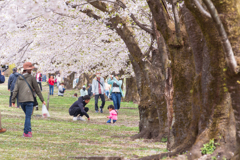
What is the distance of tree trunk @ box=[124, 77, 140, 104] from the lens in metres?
30.8

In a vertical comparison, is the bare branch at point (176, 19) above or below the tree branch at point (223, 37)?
above

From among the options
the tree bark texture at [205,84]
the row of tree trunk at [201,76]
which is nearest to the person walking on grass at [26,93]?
the row of tree trunk at [201,76]

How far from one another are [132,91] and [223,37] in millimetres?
28030

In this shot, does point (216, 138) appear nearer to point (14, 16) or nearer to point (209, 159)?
point (209, 159)

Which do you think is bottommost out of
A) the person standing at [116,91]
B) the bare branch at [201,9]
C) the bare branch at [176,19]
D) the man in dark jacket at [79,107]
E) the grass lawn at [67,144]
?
the grass lawn at [67,144]

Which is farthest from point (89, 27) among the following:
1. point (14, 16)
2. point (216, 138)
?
point (216, 138)

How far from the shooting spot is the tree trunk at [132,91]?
101ft

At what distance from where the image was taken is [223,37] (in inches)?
153

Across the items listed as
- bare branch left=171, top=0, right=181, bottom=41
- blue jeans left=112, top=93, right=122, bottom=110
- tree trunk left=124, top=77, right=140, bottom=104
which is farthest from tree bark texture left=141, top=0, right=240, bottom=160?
tree trunk left=124, top=77, right=140, bottom=104

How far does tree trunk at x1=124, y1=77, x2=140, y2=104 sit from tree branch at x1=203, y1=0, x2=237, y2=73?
26.2m

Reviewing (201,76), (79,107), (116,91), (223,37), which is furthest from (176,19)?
(116,91)

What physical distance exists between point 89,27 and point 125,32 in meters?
4.24

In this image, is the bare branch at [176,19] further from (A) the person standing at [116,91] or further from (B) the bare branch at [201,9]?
(A) the person standing at [116,91]

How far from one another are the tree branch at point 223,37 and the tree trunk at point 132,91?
85.9ft
